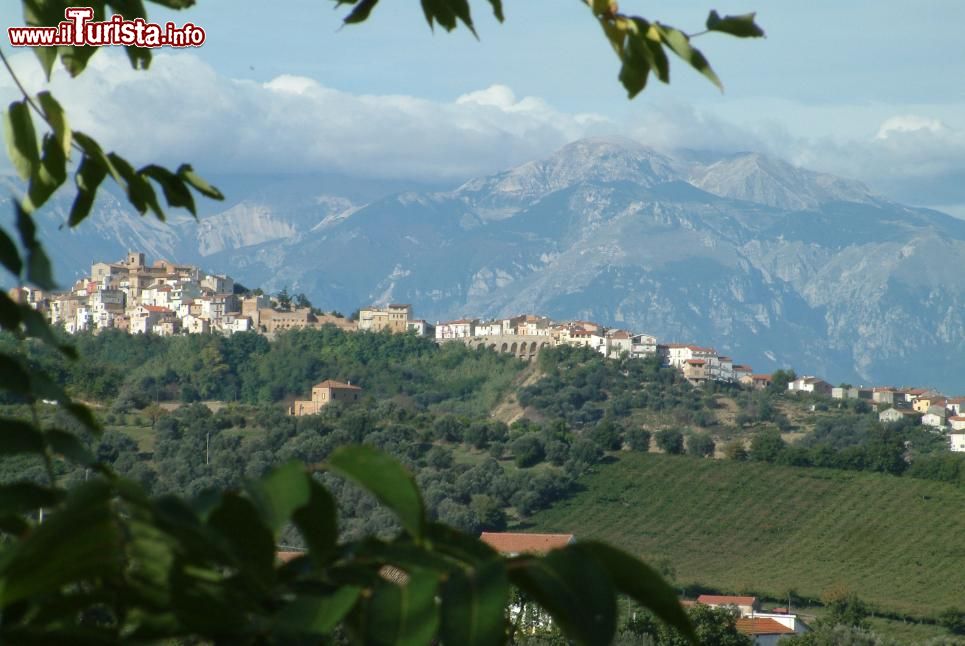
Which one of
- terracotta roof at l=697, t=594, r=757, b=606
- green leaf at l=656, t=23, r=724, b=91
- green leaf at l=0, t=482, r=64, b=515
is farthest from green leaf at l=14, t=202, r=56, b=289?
terracotta roof at l=697, t=594, r=757, b=606

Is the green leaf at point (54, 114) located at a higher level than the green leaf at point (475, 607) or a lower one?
higher

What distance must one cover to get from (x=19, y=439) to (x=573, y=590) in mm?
359

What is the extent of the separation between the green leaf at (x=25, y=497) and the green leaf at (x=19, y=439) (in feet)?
0.09

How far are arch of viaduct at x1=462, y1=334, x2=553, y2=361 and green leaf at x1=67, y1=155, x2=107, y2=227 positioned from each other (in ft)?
230

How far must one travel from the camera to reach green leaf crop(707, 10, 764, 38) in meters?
1.25

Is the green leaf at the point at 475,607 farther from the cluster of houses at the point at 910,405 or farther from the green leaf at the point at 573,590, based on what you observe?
the cluster of houses at the point at 910,405

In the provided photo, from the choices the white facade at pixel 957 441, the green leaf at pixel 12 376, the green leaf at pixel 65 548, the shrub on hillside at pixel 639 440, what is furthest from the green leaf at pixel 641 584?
the white facade at pixel 957 441

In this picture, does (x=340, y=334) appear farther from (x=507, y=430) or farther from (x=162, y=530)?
(x=162, y=530)

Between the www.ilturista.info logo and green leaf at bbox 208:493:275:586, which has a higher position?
the www.ilturista.info logo

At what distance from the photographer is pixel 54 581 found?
780mm

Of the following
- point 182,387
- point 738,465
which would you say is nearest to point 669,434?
point 738,465

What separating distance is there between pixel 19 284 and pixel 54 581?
28cm

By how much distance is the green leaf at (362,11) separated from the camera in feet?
5.03

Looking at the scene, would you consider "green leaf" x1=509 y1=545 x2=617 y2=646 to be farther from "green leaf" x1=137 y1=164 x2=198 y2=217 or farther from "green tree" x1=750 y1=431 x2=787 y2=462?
"green tree" x1=750 y1=431 x2=787 y2=462
